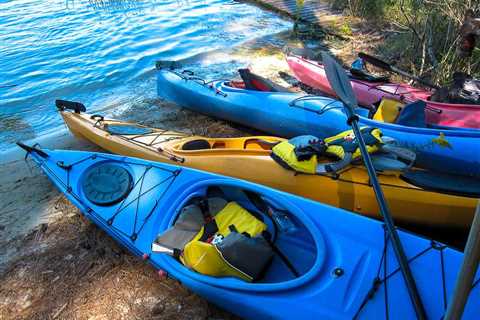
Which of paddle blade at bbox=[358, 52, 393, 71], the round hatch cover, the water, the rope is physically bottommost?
the water

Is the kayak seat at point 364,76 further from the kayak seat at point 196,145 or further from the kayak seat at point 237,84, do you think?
the kayak seat at point 196,145

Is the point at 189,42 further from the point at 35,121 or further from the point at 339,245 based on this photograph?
the point at 339,245

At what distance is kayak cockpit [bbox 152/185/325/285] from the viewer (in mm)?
2199

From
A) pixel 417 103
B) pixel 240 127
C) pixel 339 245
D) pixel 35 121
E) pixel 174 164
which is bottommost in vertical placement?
pixel 35 121

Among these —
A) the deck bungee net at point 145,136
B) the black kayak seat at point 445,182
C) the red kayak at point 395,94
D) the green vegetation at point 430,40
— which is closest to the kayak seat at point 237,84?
the red kayak at point 395,94

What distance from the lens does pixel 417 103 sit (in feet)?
11.0

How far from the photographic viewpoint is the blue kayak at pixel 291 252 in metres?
1.97

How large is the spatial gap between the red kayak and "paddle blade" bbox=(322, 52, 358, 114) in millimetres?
950

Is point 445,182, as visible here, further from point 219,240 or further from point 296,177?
point 219,240

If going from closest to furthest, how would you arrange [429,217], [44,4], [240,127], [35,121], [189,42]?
[429,217], [240,127], [35,121], [189,42], [44,4]

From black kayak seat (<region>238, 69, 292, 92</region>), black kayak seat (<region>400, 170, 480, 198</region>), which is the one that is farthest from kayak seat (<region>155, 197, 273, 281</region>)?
black kayak seat (<region>238, 69, 292, 92</region>)

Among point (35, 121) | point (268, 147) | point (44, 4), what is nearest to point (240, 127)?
point (268, 147)

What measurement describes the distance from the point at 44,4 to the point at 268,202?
991cm

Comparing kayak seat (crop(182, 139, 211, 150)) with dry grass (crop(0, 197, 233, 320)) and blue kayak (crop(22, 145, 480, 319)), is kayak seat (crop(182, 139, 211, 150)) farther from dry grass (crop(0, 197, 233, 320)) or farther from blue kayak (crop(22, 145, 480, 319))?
dry grass (crop(0, 197, 233, 320))
